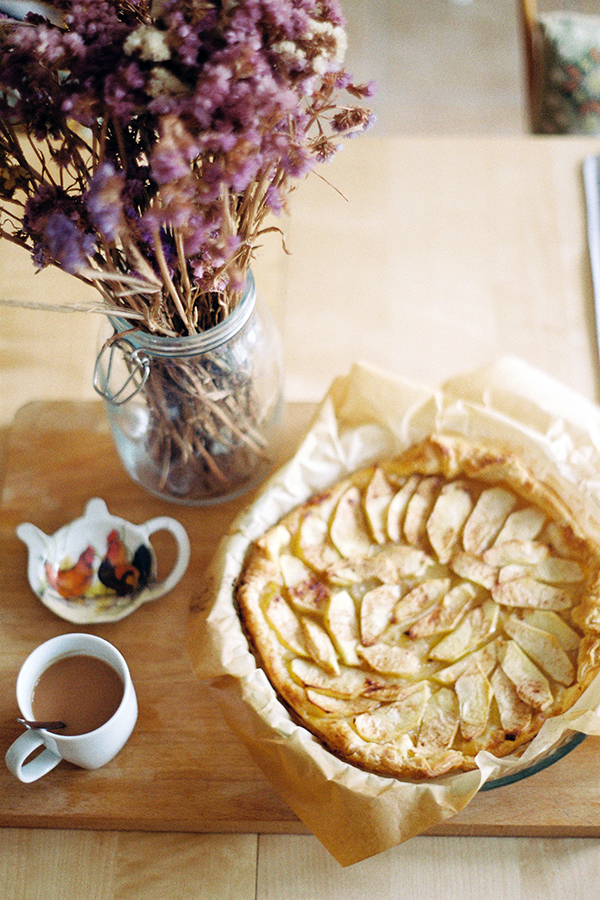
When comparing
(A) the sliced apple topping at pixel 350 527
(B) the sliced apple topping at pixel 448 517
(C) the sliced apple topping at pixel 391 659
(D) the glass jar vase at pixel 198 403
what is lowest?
(C) the sliced apple topping at pixel 391 659

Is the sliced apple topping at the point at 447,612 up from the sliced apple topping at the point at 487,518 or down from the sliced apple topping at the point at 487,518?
down

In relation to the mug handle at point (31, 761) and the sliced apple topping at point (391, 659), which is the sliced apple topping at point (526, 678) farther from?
the mug handle at point (31, 761)

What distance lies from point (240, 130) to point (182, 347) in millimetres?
380

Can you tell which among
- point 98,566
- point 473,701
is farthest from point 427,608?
point 98,566

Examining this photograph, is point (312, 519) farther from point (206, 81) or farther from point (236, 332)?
point (206, 81)

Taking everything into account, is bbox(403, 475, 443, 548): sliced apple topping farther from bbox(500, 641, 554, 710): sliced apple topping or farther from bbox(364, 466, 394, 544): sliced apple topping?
bbox(500, 641, 554, 710): sliced apple topping

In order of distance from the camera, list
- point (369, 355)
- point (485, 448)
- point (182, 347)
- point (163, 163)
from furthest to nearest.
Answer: point (369, 355) → point (485, 448) → point (182, 347) → point (163, 163)

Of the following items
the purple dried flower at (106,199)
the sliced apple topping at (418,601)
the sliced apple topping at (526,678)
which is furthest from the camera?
the sliced apple topping at (418,601)

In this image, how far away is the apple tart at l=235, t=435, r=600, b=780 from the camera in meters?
1.16

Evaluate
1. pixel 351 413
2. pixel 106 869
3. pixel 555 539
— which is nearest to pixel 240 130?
pixel 351 413

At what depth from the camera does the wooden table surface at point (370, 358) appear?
3.84 ft

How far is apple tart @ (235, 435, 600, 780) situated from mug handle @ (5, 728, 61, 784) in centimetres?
34

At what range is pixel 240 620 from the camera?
1.25m

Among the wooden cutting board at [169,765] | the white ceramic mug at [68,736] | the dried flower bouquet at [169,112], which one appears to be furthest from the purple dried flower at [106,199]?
the wooden cutting board at [169,765]
